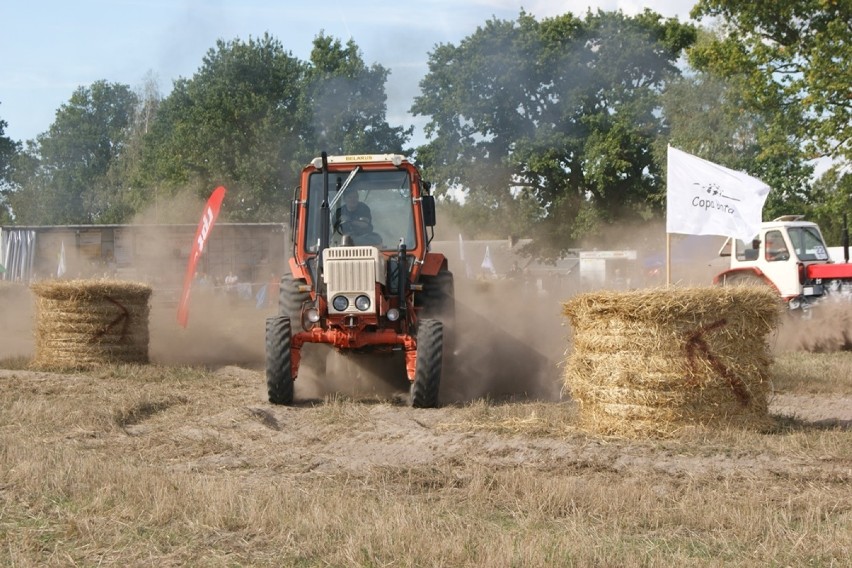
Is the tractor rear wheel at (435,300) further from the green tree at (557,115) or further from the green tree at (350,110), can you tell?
the green tree at (557,115)

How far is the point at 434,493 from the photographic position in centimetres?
600

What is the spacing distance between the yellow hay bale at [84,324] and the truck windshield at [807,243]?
417 inches

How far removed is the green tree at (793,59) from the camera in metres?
18.5

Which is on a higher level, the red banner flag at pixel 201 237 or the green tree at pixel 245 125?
the green tree at pixel 245 125

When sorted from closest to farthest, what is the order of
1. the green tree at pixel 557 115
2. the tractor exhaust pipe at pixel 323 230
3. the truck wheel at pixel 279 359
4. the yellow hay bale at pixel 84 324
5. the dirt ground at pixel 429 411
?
the dirt ground at pixel 429 411
the truck wheel at pixel 279 359
the tractor exhaust pipe at pixel 323 230
the yellow hay bale at pixel 84 324
the green tree at pixel 557 115

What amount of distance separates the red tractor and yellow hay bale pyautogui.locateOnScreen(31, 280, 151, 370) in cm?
359

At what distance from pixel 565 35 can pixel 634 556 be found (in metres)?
32.7

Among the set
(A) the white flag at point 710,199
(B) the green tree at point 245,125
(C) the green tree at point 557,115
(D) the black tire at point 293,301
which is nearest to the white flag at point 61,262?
(B) the green tree at point 245,125

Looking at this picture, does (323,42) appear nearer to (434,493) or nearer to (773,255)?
(773,255)

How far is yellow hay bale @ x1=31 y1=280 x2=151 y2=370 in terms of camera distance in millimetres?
12914

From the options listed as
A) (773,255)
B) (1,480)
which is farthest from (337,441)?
(773,255)

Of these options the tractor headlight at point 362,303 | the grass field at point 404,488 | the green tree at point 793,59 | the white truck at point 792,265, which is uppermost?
the green tree at point 793,59

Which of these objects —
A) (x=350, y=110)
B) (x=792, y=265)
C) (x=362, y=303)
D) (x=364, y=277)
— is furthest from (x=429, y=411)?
(x=350, y=110)

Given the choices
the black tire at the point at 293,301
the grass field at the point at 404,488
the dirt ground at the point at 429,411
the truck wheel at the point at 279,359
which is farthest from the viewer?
the black tire at the point at 293,301
